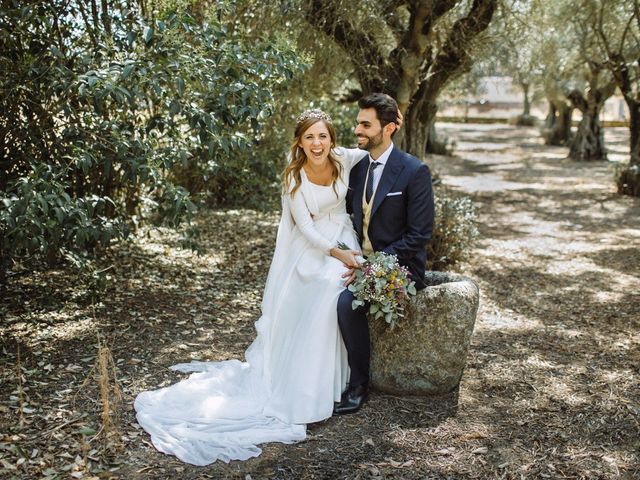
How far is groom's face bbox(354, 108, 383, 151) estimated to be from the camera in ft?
14.5

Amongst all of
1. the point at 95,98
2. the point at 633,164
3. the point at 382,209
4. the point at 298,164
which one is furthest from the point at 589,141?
the point at 95,98

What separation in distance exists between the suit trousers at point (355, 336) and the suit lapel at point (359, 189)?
23.6 inches

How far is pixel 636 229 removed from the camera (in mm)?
10578

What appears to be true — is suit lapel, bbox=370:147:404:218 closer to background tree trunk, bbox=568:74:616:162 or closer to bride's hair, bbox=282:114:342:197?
bride's hair, bbox=282:114:342:197

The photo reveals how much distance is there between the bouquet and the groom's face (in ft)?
2.77

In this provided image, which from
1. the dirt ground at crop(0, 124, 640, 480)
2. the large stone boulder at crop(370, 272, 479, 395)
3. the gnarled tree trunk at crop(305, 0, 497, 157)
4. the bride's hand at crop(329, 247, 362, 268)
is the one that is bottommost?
the dirt ground at crop(0, 124, 640, 480)

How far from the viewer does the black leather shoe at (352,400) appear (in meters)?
4.23

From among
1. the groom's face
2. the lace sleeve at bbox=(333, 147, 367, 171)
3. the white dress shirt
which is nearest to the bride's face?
the lace sleeve at bbox=(333, 147, 367, 171)

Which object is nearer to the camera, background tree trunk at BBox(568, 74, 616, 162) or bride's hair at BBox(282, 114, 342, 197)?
bride's hair at BBox(282, 114, 342, 197)

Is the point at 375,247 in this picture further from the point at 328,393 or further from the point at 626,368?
the point at 626,368

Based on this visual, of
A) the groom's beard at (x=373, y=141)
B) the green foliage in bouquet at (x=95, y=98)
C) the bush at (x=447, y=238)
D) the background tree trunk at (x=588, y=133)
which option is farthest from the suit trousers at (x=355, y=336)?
the background tree trunk at (x=588, y=133)

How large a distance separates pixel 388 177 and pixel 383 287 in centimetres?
84

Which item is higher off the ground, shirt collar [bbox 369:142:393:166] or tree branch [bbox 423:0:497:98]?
tree branch [bbox 423:0:497:98]

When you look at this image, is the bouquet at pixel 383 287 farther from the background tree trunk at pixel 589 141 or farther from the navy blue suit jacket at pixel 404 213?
the background tree trunk at pixel 589 141
